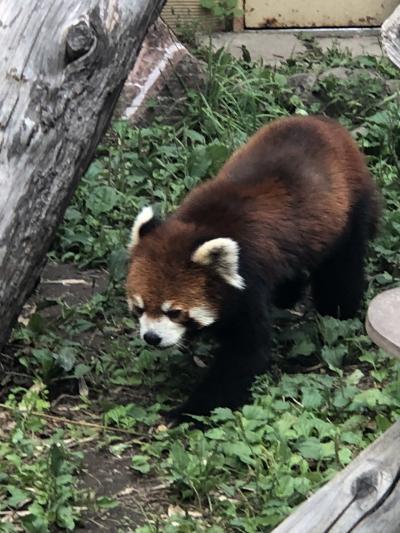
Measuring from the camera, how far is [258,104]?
6902 millimetres

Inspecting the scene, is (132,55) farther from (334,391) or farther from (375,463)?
(375,463)

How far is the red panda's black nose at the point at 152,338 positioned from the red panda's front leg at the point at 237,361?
24cm

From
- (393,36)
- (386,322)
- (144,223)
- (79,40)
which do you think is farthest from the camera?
(144,223)

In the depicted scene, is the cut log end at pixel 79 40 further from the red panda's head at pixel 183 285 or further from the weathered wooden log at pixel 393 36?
the weathered wooden log at pixel 393 36

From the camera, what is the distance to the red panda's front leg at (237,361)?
14.5ft

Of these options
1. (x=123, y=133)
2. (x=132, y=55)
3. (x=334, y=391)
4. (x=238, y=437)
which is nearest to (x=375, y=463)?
(x=238, y=437)

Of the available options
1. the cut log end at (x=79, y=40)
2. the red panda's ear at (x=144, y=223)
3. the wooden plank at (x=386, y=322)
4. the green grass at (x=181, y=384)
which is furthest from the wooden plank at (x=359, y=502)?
the red panda's ear at (x=144, y=223)

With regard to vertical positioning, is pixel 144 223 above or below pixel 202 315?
above

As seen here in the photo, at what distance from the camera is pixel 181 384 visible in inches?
185

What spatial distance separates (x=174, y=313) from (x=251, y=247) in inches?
16.4

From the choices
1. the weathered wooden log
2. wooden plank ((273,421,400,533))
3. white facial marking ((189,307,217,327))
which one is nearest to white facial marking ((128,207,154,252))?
white facial marking ((189,307,217,327))

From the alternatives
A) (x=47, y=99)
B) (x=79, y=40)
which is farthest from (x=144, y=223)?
(x=79, y=40)

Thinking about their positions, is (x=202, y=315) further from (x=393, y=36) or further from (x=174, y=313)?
(x=393, y=36)

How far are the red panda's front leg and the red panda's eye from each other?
200 millimetres
